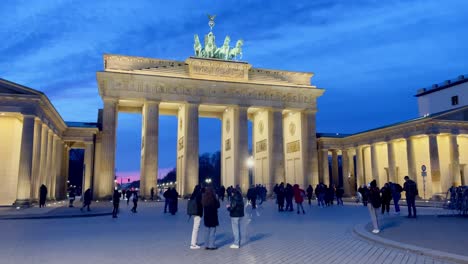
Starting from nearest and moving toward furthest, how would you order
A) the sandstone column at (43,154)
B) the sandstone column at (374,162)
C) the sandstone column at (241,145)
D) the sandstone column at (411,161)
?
the sandstone column at (43,154)
the sandstone column at (411,161)
the sandstone column at (241,145)
the sandstone column at (374,162)

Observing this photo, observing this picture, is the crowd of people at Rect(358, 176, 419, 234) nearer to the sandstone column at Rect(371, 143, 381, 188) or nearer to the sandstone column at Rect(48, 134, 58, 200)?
the sandstone column at Rect(371, 143, 381, 188)

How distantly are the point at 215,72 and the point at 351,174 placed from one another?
1013 inches

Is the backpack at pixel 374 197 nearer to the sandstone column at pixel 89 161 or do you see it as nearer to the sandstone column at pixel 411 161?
the sandstone column at pixel 411 161

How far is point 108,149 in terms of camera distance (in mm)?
41406

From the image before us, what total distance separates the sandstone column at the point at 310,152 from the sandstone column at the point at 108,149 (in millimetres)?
23629

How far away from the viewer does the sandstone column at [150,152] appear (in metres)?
42.2

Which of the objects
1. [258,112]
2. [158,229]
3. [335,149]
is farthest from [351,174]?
[158,229]

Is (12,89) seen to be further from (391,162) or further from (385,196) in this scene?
(391,162)

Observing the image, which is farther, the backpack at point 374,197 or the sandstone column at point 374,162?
the sandstone column at point 374,162

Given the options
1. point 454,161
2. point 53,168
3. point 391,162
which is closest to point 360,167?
point 391,162

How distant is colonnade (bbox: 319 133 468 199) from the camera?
3869cm

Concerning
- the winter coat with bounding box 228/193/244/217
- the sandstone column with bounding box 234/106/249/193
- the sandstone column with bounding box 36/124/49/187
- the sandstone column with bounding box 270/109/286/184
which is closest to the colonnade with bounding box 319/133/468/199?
the sandstone column with bounding box 270/109/286/184

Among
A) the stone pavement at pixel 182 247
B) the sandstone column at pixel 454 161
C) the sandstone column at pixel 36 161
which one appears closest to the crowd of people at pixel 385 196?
the stone pavement at pixel 182 247

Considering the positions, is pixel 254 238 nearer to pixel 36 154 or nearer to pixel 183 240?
pixel 183 240
